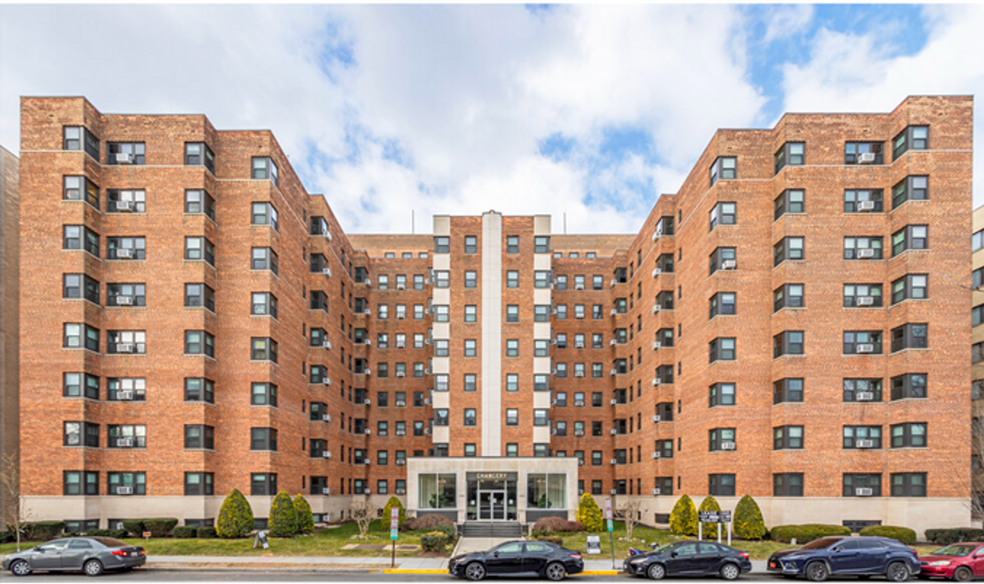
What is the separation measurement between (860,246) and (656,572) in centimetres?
2540

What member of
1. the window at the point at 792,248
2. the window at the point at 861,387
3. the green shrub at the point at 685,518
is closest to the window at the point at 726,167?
the window at the point at 792,248

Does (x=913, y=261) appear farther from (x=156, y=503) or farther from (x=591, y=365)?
(x=156, y=503)

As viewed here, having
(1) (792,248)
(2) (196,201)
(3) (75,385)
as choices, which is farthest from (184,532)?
(1) (792,248)

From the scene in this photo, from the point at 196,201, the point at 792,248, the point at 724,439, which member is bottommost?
the point at 724,439

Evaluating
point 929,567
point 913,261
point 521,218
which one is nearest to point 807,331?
point 913,261

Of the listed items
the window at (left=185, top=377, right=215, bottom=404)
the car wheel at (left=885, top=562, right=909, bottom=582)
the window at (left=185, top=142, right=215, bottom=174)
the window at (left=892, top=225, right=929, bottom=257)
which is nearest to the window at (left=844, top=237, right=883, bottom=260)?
the window at (left=892, top=225, right=929, bottom=257)

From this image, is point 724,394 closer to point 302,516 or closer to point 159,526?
point 302,516

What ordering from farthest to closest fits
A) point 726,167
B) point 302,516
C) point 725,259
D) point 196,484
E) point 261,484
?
point 726,167 → point 261,484 → point 725,259 → point 302,516 → point 196,484

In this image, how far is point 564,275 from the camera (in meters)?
66.1

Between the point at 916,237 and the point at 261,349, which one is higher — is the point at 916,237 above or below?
above

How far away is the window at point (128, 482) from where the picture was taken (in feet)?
128

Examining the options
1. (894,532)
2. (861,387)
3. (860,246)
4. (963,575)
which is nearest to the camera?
(963,575)

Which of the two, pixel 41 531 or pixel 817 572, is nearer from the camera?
pixel 817 572

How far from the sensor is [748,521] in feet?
120
